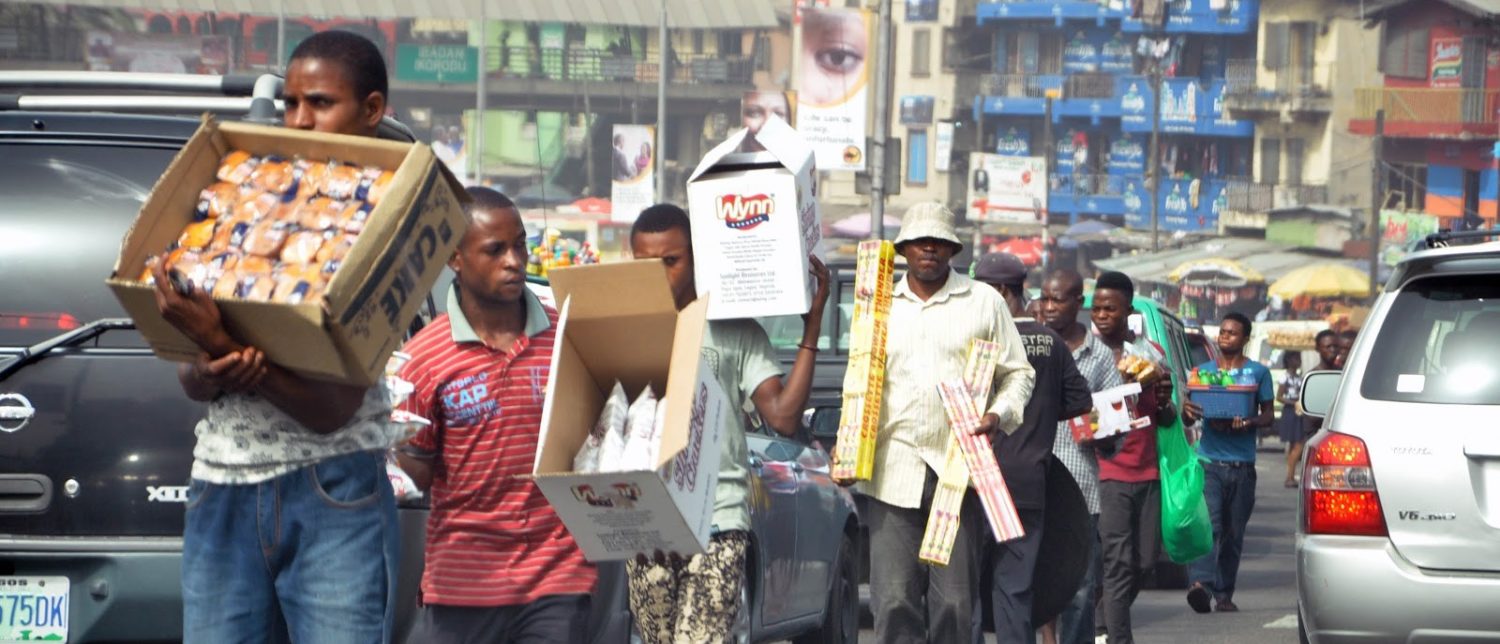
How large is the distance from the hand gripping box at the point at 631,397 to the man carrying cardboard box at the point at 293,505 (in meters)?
0.46

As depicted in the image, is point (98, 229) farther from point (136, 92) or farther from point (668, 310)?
point (136, 92)

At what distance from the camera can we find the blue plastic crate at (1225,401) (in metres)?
13.3

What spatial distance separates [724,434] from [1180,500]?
16.2 ft

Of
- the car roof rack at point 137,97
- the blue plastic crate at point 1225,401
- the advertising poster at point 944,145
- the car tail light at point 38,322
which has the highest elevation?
the advertising poster at point 944,145

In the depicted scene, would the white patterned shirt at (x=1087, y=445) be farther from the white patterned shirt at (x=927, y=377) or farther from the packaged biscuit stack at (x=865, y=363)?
the packaged biscuit stack at (x=865, y=363)

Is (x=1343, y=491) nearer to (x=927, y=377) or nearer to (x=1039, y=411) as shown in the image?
(x=927, y=377)

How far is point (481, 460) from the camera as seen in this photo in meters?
4.77

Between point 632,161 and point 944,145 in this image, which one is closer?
point 632,161

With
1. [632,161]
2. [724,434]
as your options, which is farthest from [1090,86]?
[724,434]

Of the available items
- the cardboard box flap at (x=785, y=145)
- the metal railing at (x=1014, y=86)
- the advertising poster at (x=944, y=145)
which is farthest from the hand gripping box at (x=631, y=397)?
the advertising poster at (x=944, y=145)

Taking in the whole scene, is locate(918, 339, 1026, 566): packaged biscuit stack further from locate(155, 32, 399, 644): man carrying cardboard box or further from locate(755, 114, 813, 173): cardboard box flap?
locate(155, 32, 399, 644): man carrying cardboard box

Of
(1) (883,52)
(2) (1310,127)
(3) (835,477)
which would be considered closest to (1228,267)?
(2) (1310,127)

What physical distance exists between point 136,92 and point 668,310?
327cm

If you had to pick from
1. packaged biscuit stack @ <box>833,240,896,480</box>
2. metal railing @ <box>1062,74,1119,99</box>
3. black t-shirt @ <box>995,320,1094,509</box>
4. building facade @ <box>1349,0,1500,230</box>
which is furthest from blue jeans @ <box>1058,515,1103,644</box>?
metal railing @ <box>1062,74,1119,99</box>
